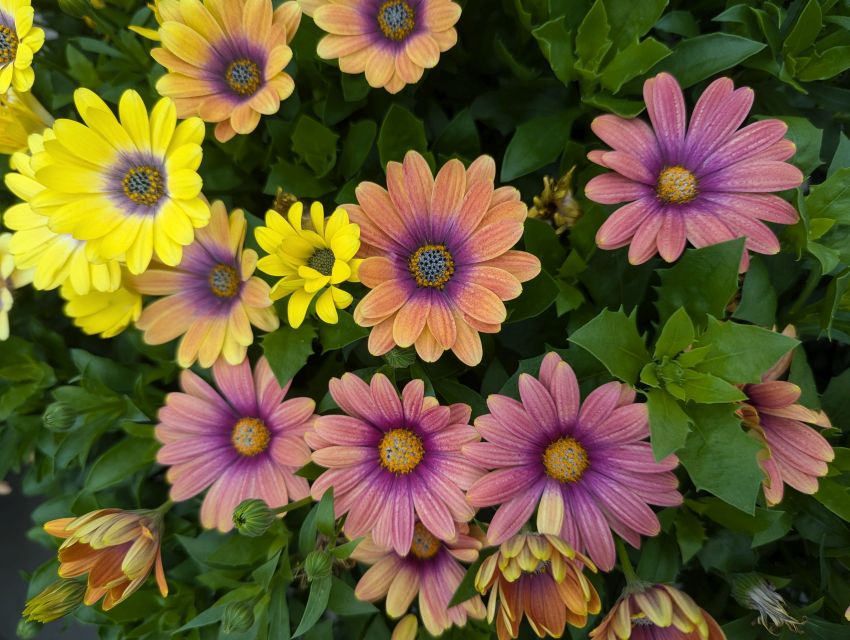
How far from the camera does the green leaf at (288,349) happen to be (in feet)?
1.94

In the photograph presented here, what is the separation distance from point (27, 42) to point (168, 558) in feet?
1.88

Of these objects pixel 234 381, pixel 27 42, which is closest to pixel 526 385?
pixel 234 381

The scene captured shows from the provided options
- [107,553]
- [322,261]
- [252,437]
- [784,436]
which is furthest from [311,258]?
[784,436]

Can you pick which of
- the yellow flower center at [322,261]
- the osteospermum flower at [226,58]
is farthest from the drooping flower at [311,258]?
the osteospermum flower at [226,58]

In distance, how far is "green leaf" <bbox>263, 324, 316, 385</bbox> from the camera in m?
0.59

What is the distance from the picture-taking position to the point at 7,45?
0.62 meters

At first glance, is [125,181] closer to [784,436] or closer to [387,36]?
[387,36]

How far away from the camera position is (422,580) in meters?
0.63

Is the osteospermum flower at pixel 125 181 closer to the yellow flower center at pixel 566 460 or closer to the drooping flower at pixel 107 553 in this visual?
the drooping flower at pixel 107 553

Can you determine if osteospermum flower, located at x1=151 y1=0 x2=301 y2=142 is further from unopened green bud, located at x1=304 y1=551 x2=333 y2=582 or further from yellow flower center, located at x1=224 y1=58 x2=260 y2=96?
unopened green bud, located at x1=304 y1=551 x2=333 y2=582

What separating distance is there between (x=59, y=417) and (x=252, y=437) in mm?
204

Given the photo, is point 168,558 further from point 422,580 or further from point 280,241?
point 280,241

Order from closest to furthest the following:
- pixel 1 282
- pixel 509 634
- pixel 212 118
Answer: pixel 509 634 → pixel 212 118 → pixel 1 282

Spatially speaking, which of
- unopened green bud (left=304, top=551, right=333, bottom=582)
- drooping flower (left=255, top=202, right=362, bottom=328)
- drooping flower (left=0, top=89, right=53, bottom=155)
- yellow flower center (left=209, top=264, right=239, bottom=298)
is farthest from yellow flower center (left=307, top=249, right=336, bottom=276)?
drooping flower (left=0, top=89, right=53, bottom=155)
